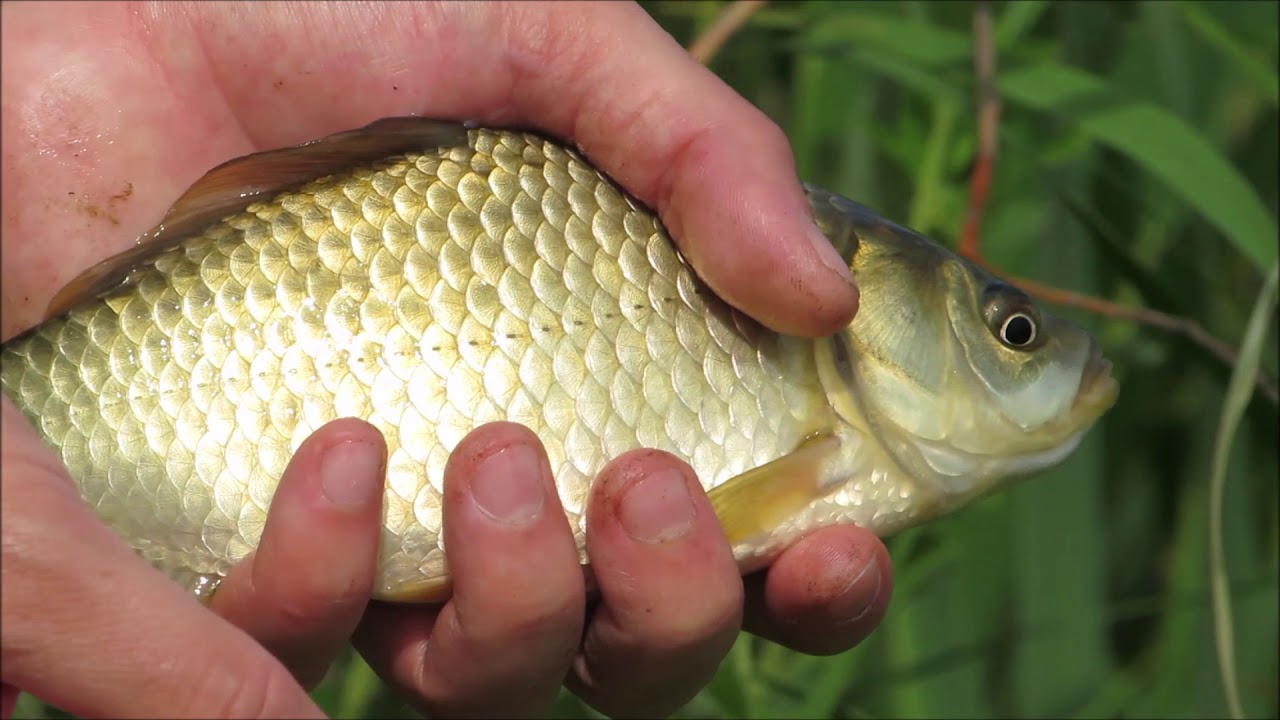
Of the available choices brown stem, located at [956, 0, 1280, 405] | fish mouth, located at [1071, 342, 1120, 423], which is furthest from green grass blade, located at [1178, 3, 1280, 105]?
fish mouth, located at [1071, 342, 1120, 423]

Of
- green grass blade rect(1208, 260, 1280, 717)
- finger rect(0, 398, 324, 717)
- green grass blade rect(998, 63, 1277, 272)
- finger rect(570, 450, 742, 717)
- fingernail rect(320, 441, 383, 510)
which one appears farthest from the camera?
green grass blade rect(998, 63, 1277, 272)

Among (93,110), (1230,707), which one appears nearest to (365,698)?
(93,110)

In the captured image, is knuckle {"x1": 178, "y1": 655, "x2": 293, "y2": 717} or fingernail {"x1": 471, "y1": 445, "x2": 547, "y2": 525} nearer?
knuckle {"x1": 178, "y1": 655, "x2": 293, "y2": 717}

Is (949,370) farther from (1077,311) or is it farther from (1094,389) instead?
(1077,311)

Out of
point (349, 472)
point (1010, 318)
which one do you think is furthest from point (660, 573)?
point (1010, 318)

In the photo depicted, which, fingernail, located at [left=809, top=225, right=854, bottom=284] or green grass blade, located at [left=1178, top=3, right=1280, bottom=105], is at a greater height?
fingernail, located at [left=809, top=225, right=854, bottom=284]

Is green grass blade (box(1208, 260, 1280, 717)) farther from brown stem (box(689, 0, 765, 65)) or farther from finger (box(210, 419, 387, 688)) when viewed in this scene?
finger (box(210, 419, 387, 688))

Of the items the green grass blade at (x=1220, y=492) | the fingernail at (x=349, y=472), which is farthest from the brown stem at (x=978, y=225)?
the fingernail at (x=349, y=472)

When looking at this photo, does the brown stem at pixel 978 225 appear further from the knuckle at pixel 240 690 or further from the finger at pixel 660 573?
the knuckle at pixel 240 690
